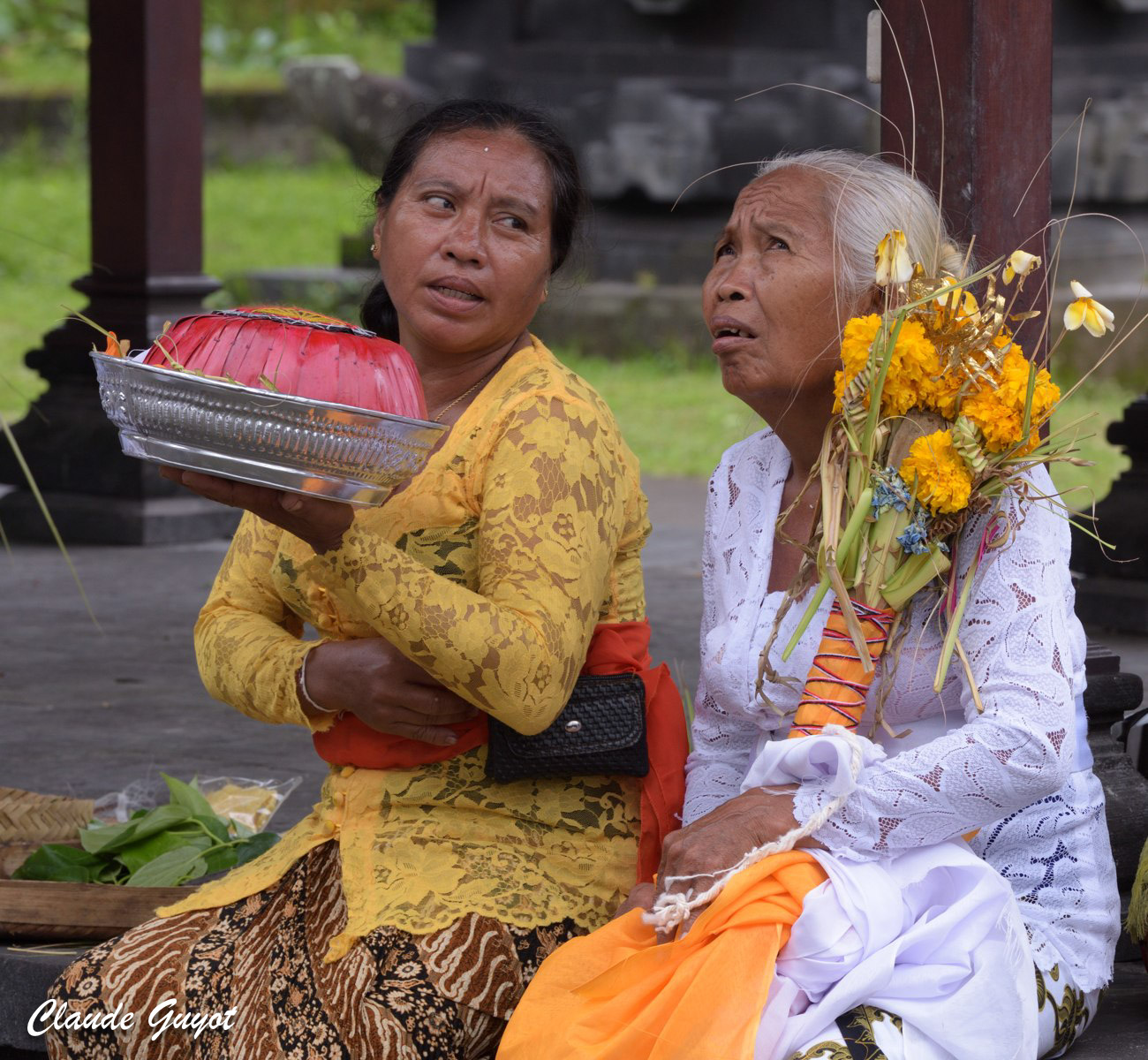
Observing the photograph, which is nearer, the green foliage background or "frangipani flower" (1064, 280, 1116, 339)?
"frangipani flower" (1064, 280, 1116, 339)

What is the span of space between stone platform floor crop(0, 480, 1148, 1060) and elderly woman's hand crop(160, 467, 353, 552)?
45.3 inches

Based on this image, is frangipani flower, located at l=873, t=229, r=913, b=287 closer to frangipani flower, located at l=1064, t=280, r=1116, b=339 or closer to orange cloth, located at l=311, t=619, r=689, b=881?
frangipani flower, located at l=1064, t=280, r=1116, b=339

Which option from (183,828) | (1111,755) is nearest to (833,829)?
(1111,755)

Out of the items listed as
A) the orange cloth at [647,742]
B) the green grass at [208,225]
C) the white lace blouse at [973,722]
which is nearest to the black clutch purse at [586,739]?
the orange cloth at [647,742]

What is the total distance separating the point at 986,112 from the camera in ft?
9.94

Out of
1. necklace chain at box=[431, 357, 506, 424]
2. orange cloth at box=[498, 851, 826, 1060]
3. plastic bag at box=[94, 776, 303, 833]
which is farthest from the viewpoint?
plastic bag at box=[94, 776, 303, 833]

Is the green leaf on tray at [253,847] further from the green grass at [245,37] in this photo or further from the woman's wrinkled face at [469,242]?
the green grass at [245,37]

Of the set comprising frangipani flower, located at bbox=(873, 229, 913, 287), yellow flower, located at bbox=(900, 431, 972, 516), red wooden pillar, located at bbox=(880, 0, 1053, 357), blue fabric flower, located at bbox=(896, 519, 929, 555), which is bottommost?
blue fabric flower, located at bbox=(896, 519, 929, 555)

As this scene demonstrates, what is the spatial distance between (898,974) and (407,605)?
764 mm

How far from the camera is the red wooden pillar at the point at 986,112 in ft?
9.94

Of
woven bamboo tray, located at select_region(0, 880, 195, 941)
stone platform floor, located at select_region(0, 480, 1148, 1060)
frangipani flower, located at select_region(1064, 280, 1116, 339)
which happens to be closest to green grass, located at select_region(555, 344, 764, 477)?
stone platform floor, located at select_region(0, 480, 1148, 1060)

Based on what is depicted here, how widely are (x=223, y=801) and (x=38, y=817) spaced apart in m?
0.56

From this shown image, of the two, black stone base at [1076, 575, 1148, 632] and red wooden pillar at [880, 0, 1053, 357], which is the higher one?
red wooden pillar at [880, 0, 1053, 357]

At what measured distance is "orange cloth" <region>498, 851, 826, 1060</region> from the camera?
6.93ft
